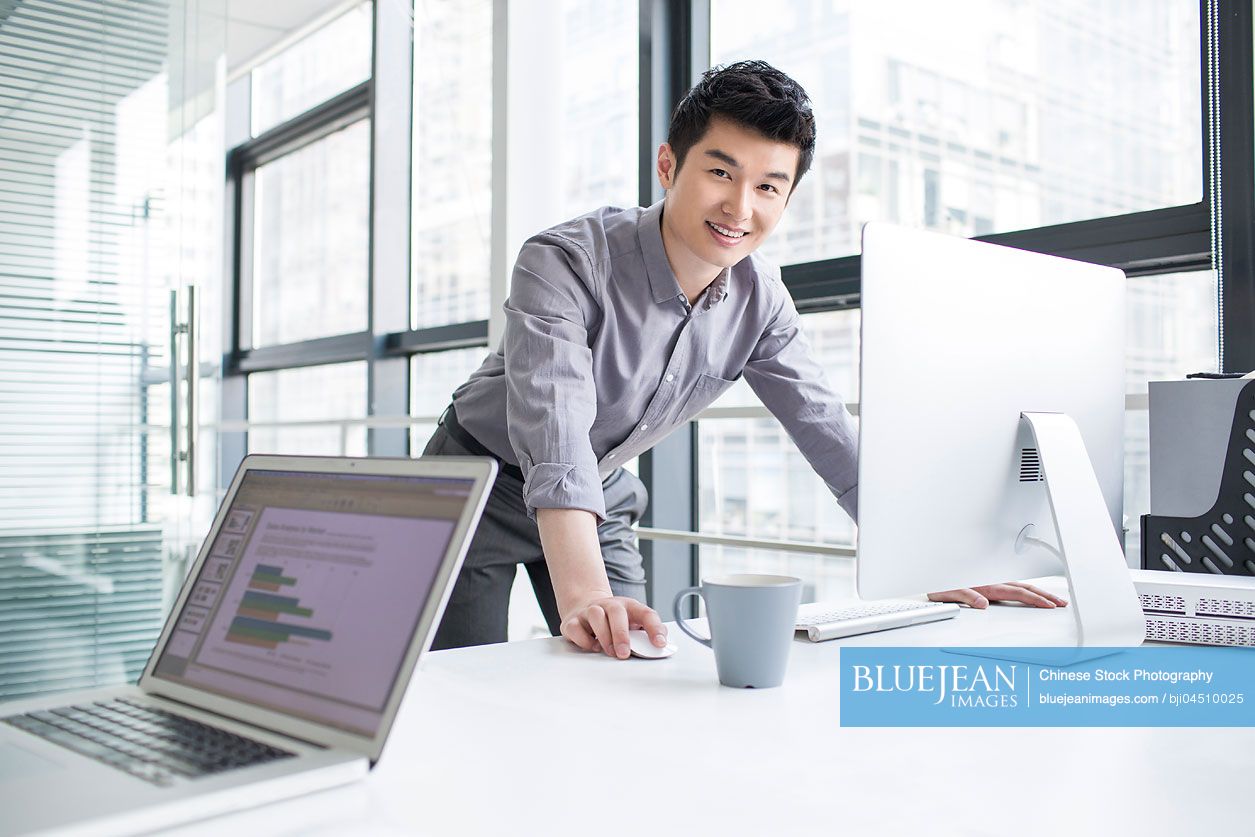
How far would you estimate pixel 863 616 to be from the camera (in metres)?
0.99

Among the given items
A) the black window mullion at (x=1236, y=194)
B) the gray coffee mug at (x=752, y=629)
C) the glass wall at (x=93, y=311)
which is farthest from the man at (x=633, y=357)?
the glass wall at (x=93, y=311)

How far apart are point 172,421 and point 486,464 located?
158 centimetres

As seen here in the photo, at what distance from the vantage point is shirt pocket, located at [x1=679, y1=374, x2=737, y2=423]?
138 centimetres

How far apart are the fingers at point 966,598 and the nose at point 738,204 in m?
0.49

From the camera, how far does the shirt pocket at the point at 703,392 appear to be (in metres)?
1.38

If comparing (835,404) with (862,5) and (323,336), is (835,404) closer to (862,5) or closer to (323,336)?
(862,5)

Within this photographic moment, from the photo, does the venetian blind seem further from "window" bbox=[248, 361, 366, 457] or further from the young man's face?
"window" bbox=[248, 361, 366, 457]

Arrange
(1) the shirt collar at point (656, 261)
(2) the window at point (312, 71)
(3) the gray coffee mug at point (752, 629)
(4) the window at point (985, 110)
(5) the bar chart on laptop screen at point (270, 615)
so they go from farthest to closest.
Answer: (2) the window at point (312, 71), (4) the window at point (985, 110), (1) the shirt collar at point (656, 261), (3) the gray coffee mug at point (752, 629), (5) the bar chart on laptop screen at point (270, 615)

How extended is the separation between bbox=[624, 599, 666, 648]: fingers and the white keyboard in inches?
5.2

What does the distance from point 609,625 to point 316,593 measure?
0.31 meters

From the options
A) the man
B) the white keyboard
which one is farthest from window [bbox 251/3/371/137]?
the white keyboard

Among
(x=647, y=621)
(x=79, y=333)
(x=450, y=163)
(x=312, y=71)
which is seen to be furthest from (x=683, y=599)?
(x=312, y=71)

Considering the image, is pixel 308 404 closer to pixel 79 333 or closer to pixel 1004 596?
pixel 79 333

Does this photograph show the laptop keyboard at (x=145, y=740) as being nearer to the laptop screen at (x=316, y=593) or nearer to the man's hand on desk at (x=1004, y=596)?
the laptop screen at (x=316, y=593)
